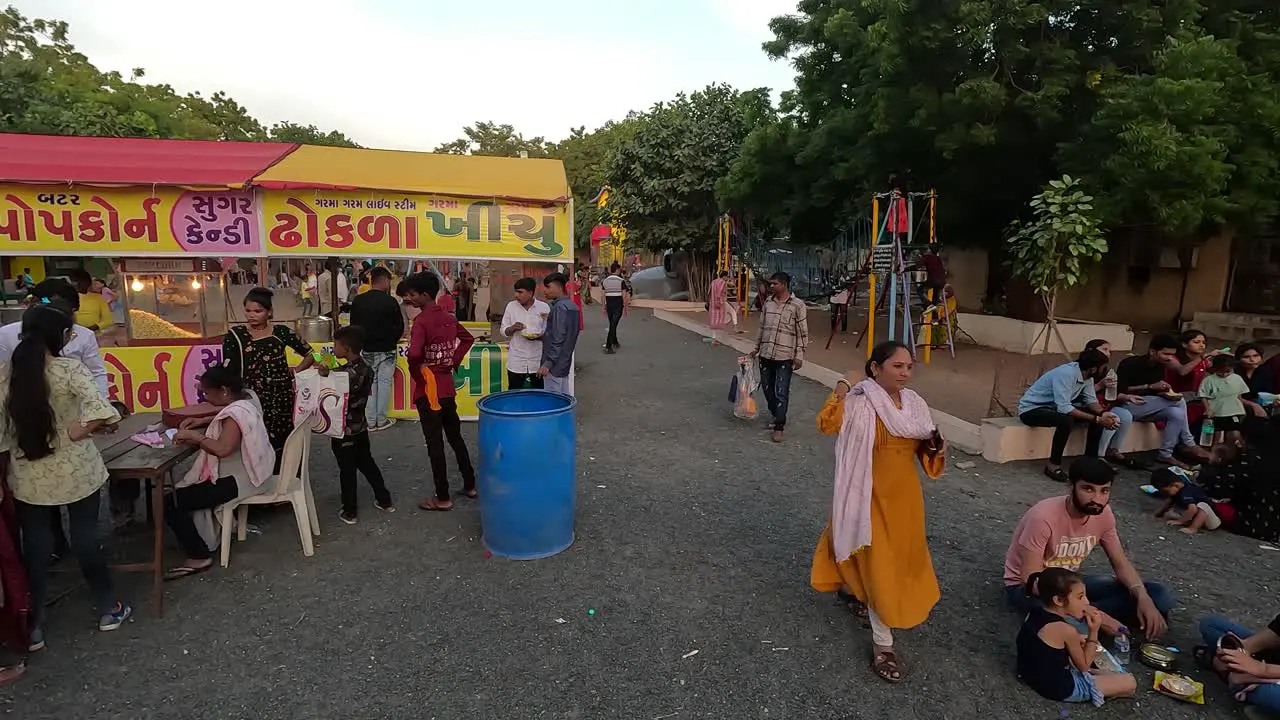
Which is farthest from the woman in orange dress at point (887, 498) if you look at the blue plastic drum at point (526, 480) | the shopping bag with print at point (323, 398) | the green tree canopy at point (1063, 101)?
the green tree canopy at point (1063, 101)

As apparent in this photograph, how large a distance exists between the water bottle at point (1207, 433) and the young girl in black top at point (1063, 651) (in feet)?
14.8

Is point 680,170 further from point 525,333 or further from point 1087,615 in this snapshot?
point 1087,615

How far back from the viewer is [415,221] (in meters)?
7.12

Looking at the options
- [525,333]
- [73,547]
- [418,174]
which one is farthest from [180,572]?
[418,174]

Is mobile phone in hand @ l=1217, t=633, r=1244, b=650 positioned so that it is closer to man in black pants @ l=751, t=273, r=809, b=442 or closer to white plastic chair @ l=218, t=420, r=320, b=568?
man in black pants @ l=751, t=273, r=809, b=442

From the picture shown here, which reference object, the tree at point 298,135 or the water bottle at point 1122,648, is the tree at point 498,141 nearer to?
the tree at point 298,135

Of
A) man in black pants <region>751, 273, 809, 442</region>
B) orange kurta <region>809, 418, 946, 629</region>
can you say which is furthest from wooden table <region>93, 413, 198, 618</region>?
man in black pants <region>751, 273, 809, 442</region>

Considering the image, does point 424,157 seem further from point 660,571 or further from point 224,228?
point 660,571

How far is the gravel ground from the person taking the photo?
9.70 ft

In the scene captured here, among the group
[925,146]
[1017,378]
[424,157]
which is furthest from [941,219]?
[424,157]

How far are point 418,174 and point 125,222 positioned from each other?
2823mm

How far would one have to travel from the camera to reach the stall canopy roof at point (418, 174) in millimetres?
6969

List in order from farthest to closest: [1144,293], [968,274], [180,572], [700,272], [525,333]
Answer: [700,272]
[968,274]
[1144,293]
[525,333]
[180,572]

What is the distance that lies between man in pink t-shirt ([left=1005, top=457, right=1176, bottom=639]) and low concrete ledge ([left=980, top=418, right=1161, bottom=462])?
9.20 feet
